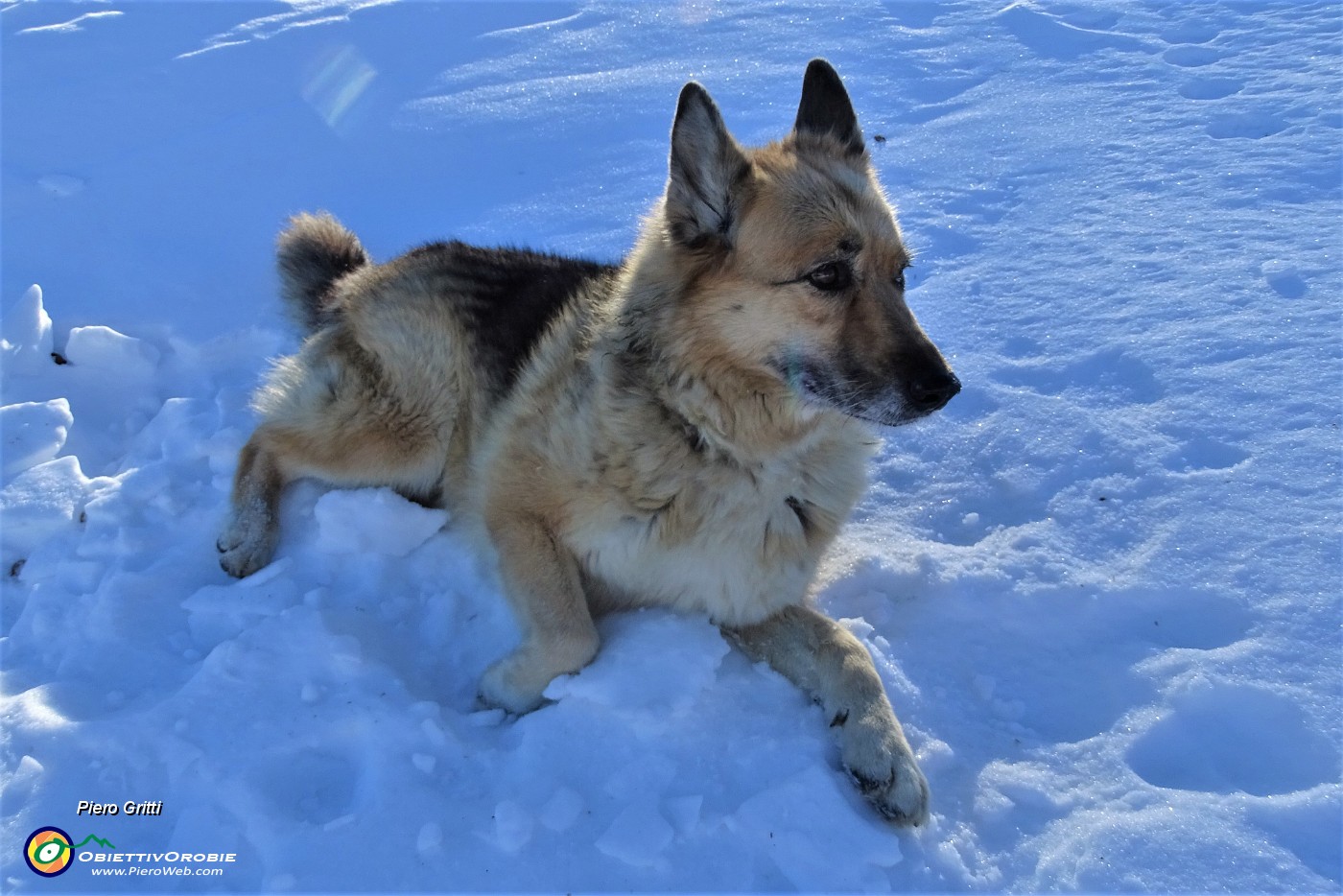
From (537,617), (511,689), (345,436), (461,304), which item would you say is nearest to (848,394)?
(537,617)

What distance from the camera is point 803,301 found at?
2506 mm

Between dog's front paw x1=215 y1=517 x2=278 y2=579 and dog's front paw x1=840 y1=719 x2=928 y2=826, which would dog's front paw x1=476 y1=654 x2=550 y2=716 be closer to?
dog's front paw x1=840 y1=719 x2=928 y2=826

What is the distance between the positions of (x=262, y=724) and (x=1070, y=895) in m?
2.20

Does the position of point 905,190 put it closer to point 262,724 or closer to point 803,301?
point 803,301

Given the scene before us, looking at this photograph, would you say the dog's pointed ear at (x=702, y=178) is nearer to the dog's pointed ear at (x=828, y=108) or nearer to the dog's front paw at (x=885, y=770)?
the dog's pointed ear at (x=828, y=108)

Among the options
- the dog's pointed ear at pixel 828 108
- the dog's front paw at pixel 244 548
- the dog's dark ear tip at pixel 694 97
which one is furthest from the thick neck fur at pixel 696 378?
the dog's front paw at pixel 244 548

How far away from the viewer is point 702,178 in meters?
2.59

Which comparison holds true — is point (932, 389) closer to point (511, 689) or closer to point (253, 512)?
point (511, 689)

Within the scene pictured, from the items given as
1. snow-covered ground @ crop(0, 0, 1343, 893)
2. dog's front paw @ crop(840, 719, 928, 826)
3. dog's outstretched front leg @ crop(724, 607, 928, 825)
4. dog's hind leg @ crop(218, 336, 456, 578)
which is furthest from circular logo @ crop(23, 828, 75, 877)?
dog's front paw @ crop(840, 719, 928, 826)

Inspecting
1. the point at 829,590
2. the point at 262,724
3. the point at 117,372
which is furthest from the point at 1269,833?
the point at 117,372

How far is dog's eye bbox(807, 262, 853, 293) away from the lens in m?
2.51

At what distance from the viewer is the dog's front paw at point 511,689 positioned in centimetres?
252

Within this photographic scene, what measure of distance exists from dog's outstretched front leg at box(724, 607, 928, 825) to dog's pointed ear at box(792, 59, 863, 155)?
181 cm

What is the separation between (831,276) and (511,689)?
1.67 m
